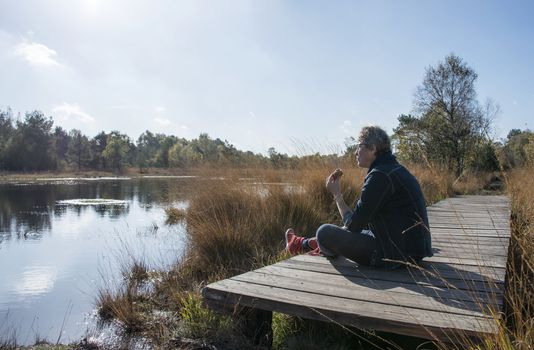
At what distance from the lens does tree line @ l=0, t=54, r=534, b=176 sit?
22.8 feet

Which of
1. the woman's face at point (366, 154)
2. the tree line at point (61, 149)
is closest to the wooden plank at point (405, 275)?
the woman's face at point (366, 154)

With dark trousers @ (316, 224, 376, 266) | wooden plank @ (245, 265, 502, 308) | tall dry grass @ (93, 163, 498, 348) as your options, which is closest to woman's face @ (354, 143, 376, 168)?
dark trousers @ (316, 224, 376, 266)

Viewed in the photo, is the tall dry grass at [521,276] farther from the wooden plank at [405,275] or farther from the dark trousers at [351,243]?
the dark trousers at [351,243]

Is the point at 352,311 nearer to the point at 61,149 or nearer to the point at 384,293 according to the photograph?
the point at 384,293

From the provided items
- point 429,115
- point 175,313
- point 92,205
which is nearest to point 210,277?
point 175,313

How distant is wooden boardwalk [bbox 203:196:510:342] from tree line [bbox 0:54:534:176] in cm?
74

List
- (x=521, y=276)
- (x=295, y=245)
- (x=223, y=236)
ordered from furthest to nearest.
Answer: (x=223, y=236)
(x=295, y=245)
(x=521, y=276)

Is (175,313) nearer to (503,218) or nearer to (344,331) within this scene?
(344,331)

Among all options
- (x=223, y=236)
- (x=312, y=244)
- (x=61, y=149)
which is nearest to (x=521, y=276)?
(x=312, y=244)

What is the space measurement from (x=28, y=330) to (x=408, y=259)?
344cm

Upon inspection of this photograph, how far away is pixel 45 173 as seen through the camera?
50188 millimetres

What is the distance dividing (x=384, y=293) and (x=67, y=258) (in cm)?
622

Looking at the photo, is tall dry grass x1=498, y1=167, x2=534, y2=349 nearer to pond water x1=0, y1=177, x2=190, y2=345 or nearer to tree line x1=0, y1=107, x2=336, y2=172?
pond water x1=0, y1=177, x2=190, y2=345

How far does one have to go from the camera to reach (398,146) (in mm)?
11383
